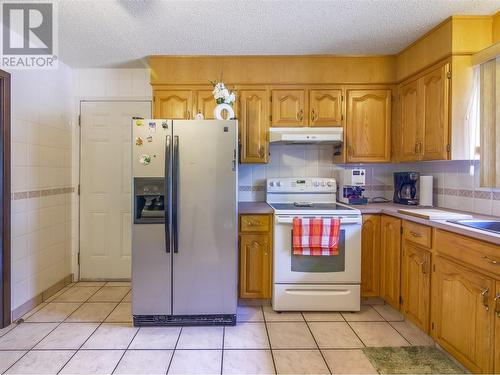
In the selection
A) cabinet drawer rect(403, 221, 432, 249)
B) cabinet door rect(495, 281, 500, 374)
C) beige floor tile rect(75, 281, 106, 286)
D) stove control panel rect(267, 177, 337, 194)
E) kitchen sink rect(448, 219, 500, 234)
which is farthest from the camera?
beige floor tile rect(75, 281, 106, 286)

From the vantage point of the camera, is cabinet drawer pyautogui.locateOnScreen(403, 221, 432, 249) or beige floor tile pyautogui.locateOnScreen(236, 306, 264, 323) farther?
beige floor tile pyautogui.locateOnScreen(236, 306, 264, 323)

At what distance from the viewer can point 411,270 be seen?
7.43 ft

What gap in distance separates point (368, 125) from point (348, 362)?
2079 millimetres

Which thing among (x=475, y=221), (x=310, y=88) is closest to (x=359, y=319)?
(x=475, y=221)

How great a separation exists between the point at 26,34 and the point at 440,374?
382 cm

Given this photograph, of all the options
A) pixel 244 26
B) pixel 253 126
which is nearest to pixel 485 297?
pixel 253 126

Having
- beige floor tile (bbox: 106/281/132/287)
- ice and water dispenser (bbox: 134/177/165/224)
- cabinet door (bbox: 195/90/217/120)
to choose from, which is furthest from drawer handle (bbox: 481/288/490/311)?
beige floor tile (bbox: 106/281/132/287)

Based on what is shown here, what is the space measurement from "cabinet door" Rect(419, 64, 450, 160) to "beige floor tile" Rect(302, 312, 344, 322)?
1508 millimetres

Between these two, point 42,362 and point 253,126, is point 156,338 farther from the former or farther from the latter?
point 253,126

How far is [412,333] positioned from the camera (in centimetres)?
226

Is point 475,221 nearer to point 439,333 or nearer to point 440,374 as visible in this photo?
point 439,333

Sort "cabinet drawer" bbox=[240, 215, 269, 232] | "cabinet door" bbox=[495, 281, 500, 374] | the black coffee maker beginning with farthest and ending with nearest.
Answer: the black coffee maker → "cabinet drawer" bbox=[240, 215, 269, 232] → "cabinet door" bbox=[495, 281, 500, 374]

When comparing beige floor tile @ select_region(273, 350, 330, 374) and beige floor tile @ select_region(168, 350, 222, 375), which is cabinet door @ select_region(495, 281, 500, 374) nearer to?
beige floor tile @ select_region(273, 350, 330, 374)

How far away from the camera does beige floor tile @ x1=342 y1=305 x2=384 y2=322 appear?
8.13ft
